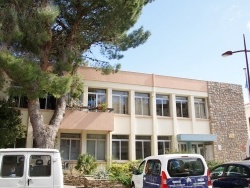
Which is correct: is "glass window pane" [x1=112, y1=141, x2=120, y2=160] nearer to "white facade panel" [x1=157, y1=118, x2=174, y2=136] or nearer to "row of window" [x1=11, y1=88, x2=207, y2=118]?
"row of window" [x1=11, y1=88, x2=207, y2=118]

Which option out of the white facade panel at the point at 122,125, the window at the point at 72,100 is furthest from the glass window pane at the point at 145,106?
the window at the point at 72,100

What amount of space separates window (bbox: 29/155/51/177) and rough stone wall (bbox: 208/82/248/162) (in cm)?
1982

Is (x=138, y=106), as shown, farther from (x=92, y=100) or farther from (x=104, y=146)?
(x=104, y=146)

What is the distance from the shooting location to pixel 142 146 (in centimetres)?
2338

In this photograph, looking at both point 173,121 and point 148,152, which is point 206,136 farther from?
point 148,152

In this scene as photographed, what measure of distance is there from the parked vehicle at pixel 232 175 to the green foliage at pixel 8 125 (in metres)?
10.1

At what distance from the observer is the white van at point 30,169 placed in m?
7.68

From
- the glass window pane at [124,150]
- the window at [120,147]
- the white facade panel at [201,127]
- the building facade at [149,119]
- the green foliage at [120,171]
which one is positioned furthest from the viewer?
the white facade panel at [201,127]

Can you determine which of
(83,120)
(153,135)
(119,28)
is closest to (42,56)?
(119,28)

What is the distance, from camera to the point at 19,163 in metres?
7.88

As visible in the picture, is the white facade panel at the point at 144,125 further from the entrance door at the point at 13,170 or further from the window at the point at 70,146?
the entrance door at the point at 13,170

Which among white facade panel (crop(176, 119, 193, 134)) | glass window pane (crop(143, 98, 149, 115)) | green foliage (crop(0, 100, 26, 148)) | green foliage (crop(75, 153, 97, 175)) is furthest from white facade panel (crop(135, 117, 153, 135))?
green foliage (crop(0, 100, 26, 148))

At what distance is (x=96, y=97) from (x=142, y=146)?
4961 millimetres

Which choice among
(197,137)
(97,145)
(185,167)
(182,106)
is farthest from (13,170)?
(182,106)
